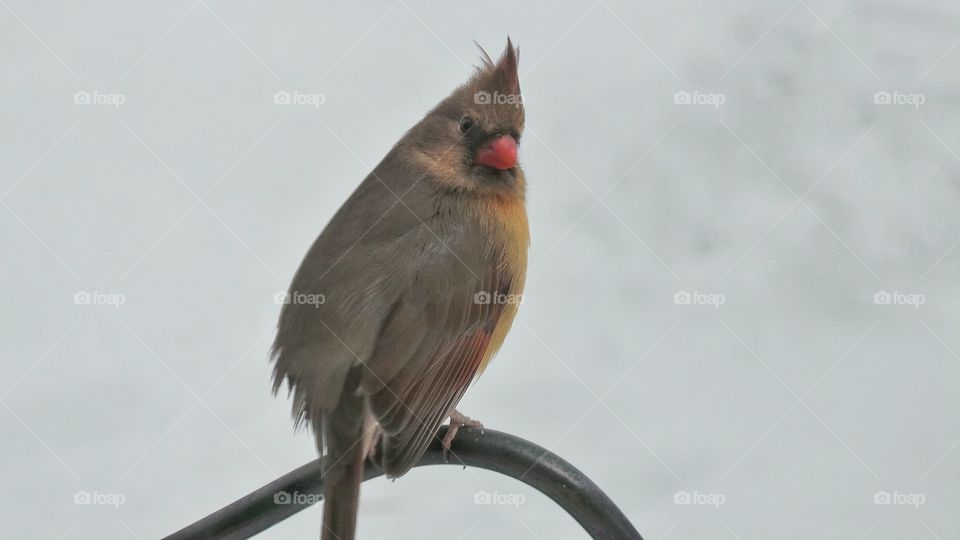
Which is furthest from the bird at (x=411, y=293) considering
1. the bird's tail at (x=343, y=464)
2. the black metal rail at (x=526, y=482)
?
the black metal rail at (x=526, y=482)

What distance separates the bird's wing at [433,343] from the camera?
262 cm

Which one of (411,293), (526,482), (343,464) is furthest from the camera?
(411,293)

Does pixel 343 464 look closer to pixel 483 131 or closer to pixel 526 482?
pixel 526 482

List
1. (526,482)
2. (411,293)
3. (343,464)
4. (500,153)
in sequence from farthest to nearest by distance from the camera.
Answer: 1. (500,153)
2. (411,293)
3. (343,464)
4. (526,482)

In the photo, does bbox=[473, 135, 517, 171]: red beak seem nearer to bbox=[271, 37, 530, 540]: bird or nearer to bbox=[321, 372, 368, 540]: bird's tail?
bbox=[271, 37, 530, 540]: bird

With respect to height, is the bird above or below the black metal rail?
above

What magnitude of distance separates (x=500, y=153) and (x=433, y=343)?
0.57 metres

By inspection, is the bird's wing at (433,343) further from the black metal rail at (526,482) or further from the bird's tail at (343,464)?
the black metal rail at (526,482)

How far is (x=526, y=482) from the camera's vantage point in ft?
7.42

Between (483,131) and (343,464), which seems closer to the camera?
(343,464)

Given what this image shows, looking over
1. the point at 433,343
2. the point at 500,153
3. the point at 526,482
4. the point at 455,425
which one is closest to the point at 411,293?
the point at 433,343

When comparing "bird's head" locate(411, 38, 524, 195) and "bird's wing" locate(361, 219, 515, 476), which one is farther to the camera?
"bird's head" locate(411, 38, 524, 195)

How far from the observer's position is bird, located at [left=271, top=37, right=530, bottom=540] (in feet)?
8.55

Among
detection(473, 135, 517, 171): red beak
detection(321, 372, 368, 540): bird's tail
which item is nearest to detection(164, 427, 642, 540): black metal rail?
detection(321, 372, 368, 540): bird's tail
